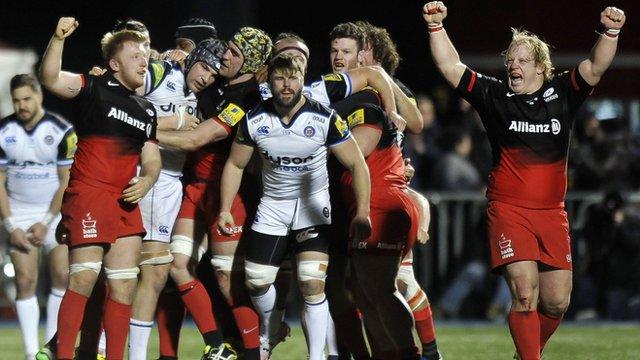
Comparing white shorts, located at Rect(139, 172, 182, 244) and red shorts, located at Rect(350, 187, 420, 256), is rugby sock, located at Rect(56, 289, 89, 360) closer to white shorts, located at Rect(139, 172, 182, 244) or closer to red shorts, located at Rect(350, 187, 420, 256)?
white shorts, located at Rect(139, 172, 182, 244)

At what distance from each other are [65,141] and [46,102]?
7810mm

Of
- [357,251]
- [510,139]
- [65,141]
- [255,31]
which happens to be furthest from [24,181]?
[510,139]

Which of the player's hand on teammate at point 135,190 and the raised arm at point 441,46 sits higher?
the raised arm at point 441,46

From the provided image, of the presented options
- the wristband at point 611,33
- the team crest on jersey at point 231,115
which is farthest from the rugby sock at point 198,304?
the wristband at point 611,33

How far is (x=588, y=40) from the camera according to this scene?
754 inches

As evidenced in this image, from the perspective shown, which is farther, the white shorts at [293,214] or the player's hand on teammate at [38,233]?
the player's hand on teammate at [38,233]

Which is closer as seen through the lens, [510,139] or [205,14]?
[510,139]

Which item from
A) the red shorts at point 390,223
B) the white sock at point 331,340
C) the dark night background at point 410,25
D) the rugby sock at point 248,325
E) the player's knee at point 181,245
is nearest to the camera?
the red shorts at point 390,223

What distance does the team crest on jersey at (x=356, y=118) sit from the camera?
28.6 ft

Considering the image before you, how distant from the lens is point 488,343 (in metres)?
12.0

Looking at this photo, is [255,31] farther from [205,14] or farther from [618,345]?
[205,14]

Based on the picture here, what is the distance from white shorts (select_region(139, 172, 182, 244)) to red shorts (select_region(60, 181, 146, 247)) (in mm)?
708

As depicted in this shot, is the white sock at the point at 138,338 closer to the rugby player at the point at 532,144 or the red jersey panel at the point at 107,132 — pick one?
the red jersey panel at the point at 107,132

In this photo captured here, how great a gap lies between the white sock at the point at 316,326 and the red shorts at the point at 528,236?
1078 mm
